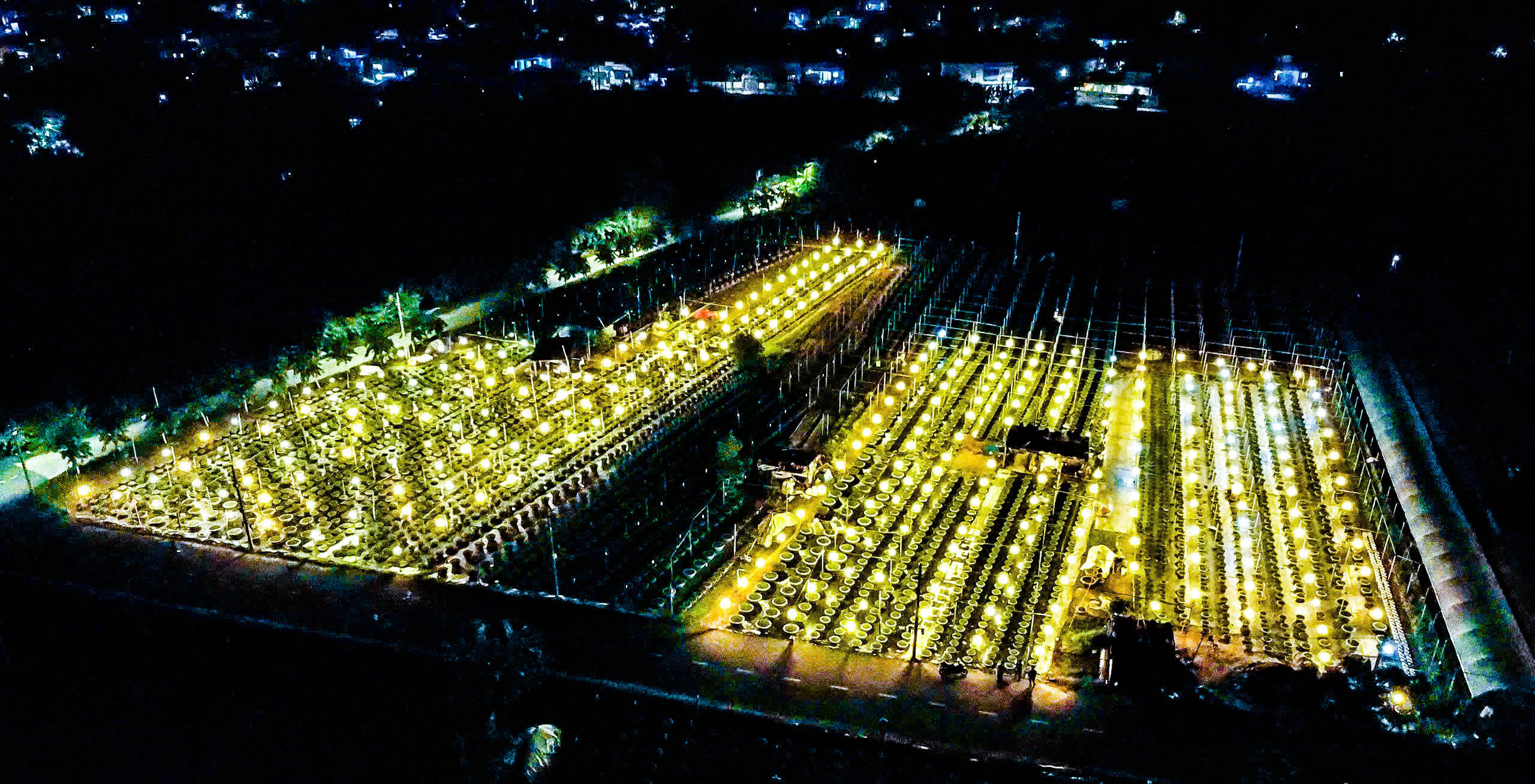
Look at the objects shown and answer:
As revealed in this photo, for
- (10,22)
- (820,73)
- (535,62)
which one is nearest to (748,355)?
(535,62)

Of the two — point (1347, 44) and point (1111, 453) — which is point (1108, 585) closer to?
point (1111, 453)

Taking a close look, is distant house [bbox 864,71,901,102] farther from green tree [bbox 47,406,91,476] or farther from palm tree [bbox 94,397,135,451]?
green tree [bbox 47,406,91,476]

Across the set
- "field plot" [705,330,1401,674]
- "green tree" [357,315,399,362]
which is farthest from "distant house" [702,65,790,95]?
"field plot" [705,330,1401,674]

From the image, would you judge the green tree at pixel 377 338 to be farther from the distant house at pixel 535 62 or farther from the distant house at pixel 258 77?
the distant house at pixel 535 62

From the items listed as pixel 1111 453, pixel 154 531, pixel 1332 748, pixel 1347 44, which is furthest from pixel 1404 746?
pixel 1347 44

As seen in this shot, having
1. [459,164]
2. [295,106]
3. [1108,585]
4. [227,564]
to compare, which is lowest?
[1108,585]

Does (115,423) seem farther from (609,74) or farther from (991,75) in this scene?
(991,75)
